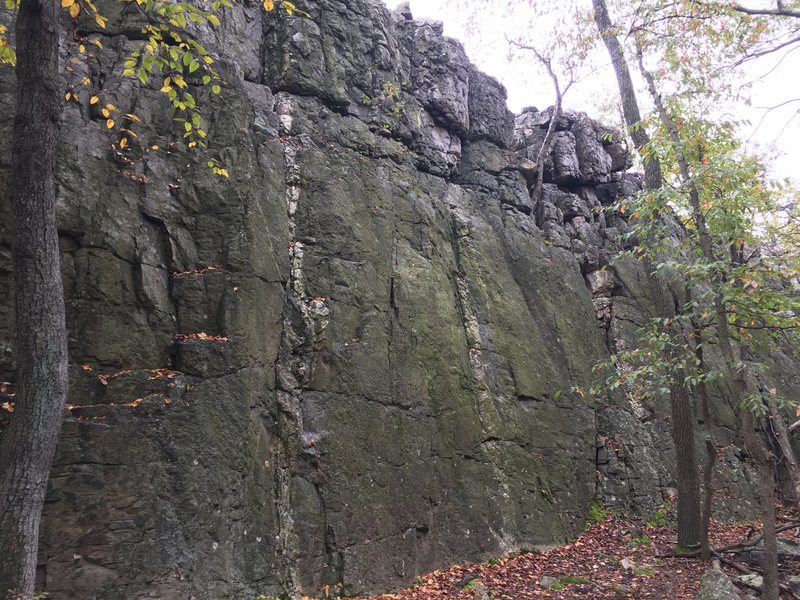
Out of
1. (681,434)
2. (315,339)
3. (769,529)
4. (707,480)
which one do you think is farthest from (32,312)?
(681,434)

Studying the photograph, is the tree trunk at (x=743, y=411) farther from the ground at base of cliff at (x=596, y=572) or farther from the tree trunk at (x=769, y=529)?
the ground at base of cliff at (x=596, y=572)

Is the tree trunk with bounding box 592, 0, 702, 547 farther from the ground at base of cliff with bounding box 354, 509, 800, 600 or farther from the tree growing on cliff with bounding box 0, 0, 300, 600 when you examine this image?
the tree growing on cliff with bounding box 0, 0, 300, 600

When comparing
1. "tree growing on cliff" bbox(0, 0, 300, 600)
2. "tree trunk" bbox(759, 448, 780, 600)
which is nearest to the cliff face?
"tree growing on cliff" bbox(0, 0, 300, 600)

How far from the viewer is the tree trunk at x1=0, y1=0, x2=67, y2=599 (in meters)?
4.98

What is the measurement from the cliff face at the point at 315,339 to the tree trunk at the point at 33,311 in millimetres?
1260

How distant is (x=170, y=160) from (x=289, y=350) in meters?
3.36

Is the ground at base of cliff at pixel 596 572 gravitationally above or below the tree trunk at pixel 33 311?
below

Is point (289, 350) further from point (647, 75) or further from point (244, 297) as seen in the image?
point (647, 75)

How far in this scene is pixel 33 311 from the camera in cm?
534

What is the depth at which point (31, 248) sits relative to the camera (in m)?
5.39

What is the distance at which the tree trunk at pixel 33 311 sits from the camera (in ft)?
16.4

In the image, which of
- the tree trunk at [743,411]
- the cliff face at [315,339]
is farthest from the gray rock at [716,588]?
the cliff face at [315,339]

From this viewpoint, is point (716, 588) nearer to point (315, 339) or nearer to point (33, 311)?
point (315, 339)

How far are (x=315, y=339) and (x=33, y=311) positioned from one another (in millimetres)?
4434
